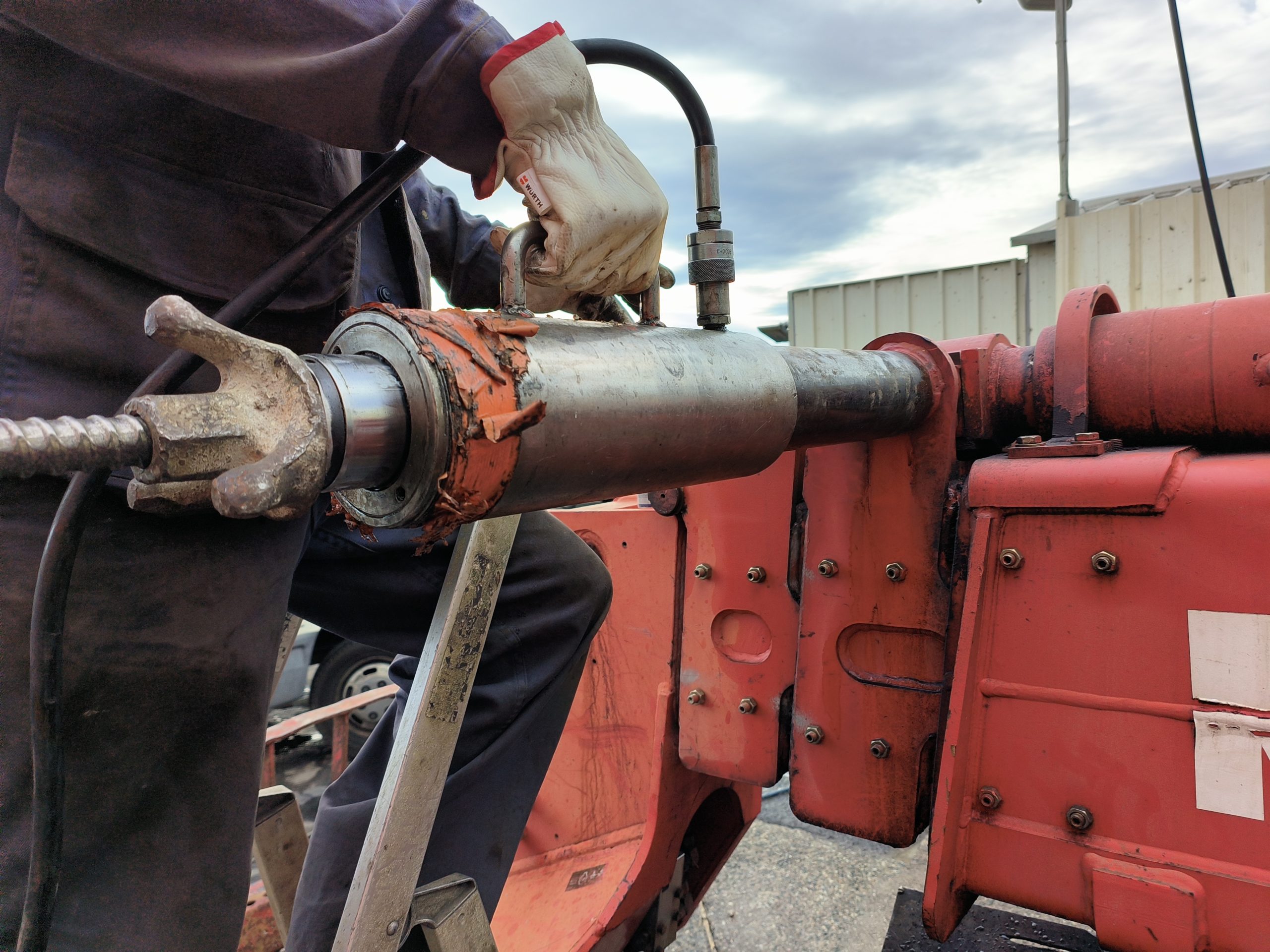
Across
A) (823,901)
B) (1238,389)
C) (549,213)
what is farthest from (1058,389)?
(823,901)

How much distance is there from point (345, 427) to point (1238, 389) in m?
1.16

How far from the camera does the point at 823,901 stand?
2.36m

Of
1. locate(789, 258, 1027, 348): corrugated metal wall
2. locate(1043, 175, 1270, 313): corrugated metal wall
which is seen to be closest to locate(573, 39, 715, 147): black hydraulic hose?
locate(1043, 175, 1270, 313): corrugated metal wall

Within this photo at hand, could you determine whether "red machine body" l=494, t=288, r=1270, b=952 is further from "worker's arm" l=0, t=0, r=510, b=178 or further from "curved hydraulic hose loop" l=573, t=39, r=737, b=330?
"worker's arm" l=0, t=0, r=510, b=178

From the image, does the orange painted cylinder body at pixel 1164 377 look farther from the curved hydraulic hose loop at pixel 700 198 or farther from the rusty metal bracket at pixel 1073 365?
the curved hydraulic hose loop at pixel 700 198

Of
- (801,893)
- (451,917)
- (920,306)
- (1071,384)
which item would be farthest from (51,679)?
(920,306)

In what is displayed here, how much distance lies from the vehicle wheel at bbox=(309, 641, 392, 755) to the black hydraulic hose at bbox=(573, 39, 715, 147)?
11.0ft

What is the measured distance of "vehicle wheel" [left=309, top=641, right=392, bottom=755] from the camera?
12.7 feet

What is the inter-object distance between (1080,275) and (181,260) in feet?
23.9

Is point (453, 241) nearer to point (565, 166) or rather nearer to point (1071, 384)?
point (565, 166)

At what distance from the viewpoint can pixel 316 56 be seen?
31.8 inches

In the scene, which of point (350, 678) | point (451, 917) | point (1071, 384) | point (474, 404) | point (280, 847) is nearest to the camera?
point (474, 404)

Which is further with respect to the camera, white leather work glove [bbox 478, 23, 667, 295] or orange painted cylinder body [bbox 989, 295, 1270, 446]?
orange painted cylinder body [bbox 989, 295, 1270, 446]

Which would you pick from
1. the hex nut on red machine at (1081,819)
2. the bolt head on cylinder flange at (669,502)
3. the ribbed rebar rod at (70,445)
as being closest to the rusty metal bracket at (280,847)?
the bolt head on cylinder flange at (669,502)
